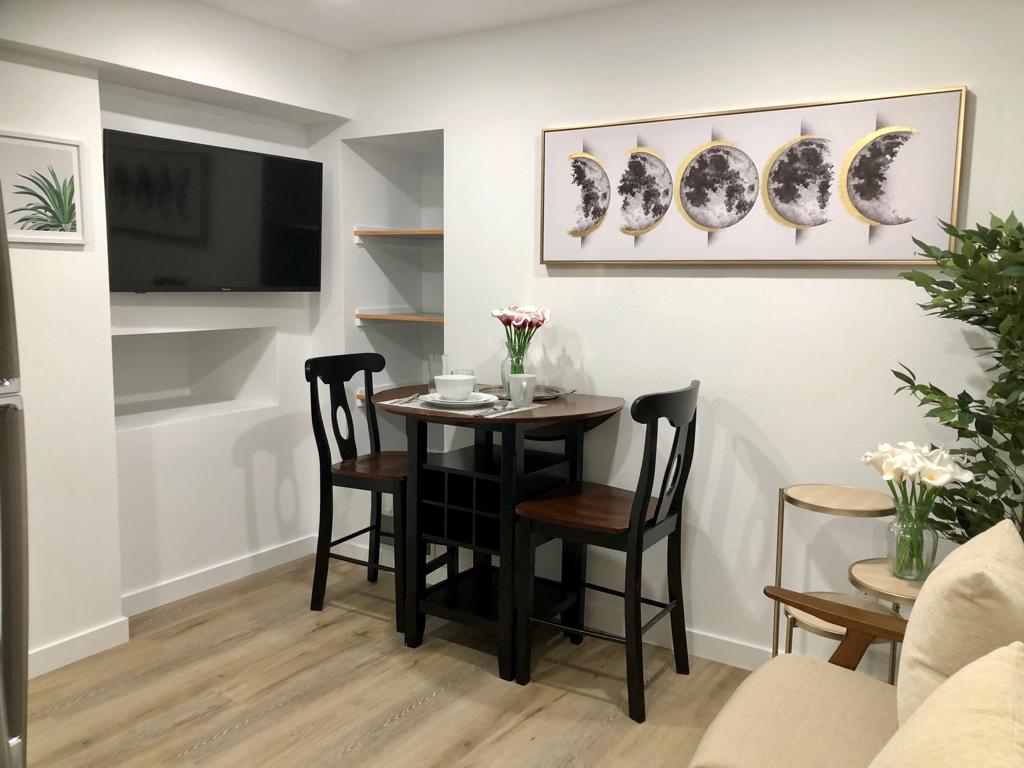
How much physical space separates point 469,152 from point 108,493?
6.44 ft

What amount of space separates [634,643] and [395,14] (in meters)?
2.49

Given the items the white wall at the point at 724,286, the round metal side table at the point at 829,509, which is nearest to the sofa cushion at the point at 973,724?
the round metal side table at the point at 829,509

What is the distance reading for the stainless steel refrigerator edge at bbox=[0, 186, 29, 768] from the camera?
1.09m

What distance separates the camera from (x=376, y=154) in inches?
160

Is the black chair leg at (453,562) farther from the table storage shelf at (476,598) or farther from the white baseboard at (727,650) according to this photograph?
the white baseboard at (727,650)

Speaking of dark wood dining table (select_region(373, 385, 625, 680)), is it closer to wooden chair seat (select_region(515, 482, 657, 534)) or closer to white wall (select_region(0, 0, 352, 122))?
wooden chair seat (select_region(515, 482, 657, 534))

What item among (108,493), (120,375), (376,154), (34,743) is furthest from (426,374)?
(34,743)

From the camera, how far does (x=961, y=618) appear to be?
1.45 meters

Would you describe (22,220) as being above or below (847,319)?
above

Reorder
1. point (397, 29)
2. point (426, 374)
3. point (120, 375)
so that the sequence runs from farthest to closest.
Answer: point (426, 374)
point (120, 375)
point (397, 29)

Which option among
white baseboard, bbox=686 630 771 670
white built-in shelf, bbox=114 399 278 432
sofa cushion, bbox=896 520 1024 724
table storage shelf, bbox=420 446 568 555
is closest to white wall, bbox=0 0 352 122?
white built-in shelf, bbox=114 399 278 432

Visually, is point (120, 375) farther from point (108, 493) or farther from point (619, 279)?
point (619, 279)

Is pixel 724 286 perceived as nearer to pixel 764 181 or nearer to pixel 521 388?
pixel 764 181

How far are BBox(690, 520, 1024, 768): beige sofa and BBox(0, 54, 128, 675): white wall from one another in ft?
7.74
